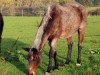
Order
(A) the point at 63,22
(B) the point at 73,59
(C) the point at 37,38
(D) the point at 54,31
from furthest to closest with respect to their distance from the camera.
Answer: (B) the point at 73,59 → (A) the point at 63,22 → (D) the point at 54,31 → (C) the point at 37,38

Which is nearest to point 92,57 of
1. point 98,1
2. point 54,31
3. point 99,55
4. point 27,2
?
point 99,55

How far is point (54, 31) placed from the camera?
30.4ft

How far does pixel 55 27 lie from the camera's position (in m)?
9.34

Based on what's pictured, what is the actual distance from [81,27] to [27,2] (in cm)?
6510

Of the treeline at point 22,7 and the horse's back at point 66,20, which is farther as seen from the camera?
the treeline at point 22,7

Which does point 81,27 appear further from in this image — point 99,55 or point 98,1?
point 98,1

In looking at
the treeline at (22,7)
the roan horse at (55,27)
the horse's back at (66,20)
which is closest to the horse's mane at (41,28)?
the roan horse at (55,27)

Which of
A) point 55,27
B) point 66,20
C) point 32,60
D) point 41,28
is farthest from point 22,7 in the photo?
point 32,60

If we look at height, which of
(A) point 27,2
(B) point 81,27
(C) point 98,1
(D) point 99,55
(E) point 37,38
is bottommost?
(C) point 98,1

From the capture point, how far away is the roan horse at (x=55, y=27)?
307 inches

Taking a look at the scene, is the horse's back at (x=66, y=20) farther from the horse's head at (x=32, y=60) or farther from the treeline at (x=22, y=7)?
the treeline at (x=22, y=7)

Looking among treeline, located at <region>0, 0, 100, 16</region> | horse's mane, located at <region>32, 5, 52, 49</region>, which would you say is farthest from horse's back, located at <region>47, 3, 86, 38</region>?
treeline, located at <region>0, 0, 100, 16</region>

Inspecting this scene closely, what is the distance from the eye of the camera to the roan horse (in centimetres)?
779

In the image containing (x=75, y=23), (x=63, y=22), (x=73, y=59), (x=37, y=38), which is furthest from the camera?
(x=73, y=59)
